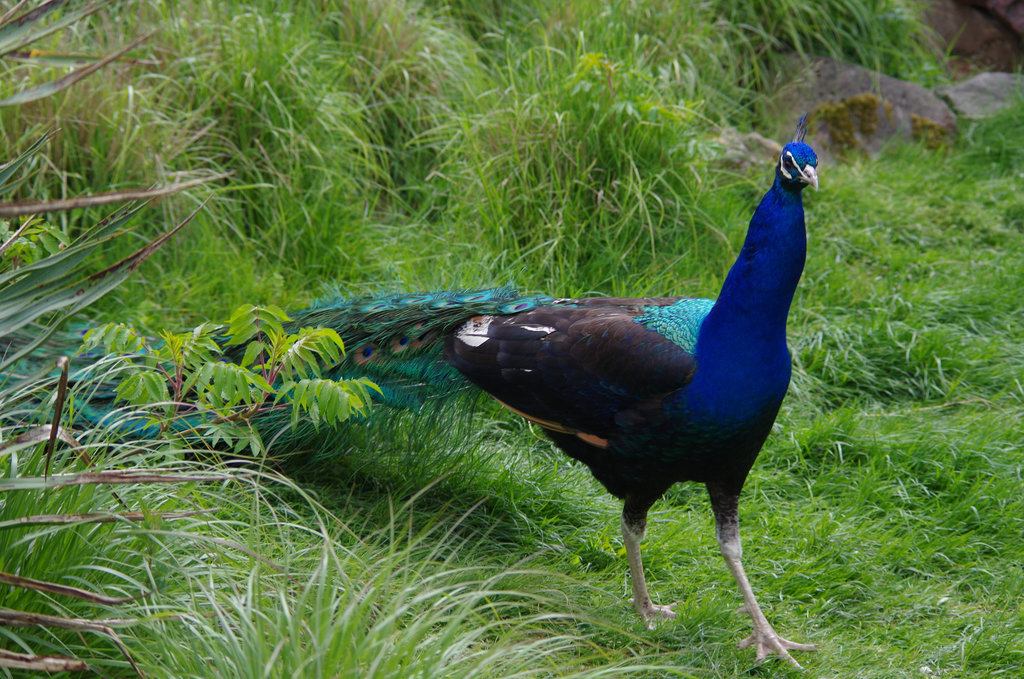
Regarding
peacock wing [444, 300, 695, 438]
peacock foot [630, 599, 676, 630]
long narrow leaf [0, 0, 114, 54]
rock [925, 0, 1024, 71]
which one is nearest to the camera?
long narrow leaf [0, 0, 114, 54]

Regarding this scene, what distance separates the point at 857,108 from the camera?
6.65m

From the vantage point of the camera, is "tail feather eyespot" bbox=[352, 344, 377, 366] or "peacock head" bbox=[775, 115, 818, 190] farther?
"tail feather eyespot" bbox=[352, 344, 377, 366]

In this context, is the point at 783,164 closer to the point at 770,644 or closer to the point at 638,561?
the point at 638,561

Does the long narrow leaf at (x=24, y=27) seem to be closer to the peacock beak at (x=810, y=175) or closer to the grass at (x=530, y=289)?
the grass at (x=530, y=289)

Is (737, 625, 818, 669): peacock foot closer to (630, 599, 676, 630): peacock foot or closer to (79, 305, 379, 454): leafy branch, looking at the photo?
(630, 599, 676, 630): peacock foot

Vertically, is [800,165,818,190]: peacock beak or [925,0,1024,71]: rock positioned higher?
[800,165,818,190]: peacock beak

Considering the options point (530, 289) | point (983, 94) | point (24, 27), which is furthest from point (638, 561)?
point (983, 94)

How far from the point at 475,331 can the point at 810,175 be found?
1.20 m

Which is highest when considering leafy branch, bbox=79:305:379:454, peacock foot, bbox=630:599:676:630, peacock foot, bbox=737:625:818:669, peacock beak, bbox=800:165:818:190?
peacock beak, bbox=800:165:818:190

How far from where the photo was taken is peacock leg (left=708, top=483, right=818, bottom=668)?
9.69ft

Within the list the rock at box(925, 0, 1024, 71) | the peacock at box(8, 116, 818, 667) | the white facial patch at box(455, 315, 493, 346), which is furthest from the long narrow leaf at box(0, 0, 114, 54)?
the rock at box(925, 0, 1024, 71)

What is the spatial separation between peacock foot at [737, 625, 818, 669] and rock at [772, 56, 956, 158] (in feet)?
13.9

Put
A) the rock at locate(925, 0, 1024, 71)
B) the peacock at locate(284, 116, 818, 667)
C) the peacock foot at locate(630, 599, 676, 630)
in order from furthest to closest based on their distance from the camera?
the rock at locate(925, 0, 1024, 71)
the peacock foot at locate(630, 599, 676, 630)
the peacock at locate(284, 116, 818, 667)

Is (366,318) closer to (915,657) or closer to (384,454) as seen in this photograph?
(384,454)
